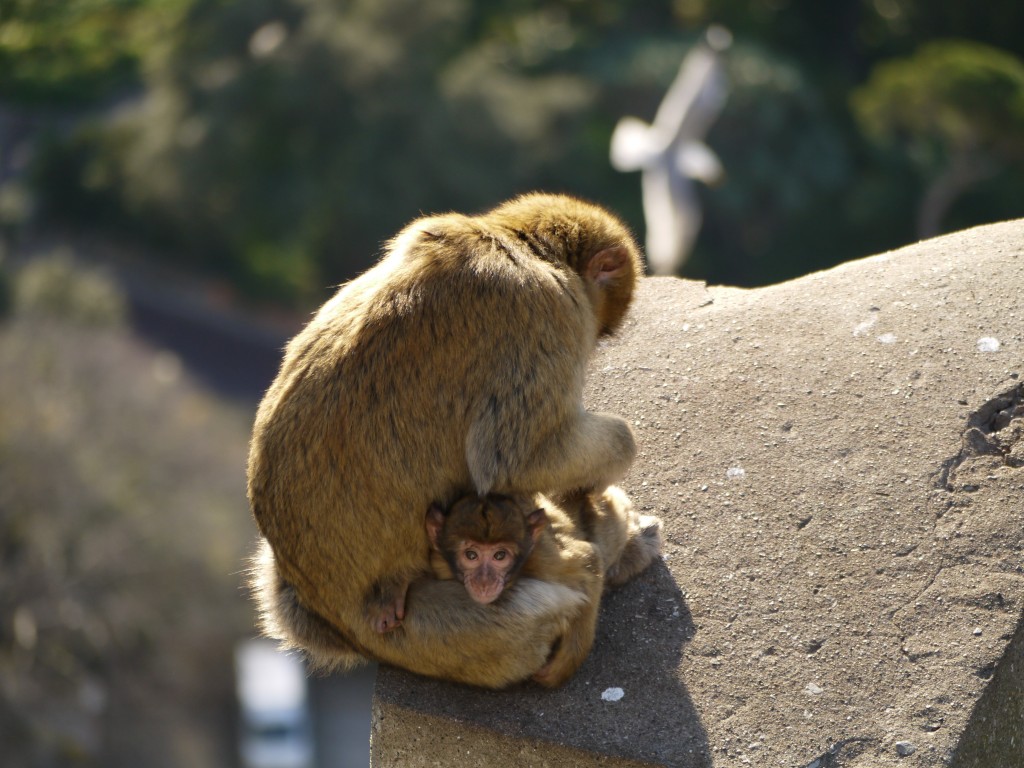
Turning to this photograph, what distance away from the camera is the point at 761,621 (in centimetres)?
353

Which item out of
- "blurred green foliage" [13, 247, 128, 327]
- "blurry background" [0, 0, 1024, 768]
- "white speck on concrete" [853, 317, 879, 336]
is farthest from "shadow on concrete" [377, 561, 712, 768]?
"blurred green foliage" [13, 247, 128, 327]

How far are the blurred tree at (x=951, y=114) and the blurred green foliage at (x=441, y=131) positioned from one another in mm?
3840

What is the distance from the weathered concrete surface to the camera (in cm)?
332

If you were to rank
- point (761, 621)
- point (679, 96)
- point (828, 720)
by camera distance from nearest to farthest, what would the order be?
point (828, 720), point (761, 621), point (679, 96)

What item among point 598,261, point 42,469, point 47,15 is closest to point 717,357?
point 598,261

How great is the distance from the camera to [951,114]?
1844cm

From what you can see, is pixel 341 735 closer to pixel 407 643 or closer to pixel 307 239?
pixel 307 239

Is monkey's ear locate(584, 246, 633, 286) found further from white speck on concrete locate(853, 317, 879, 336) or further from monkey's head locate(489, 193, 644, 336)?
white speck on concrete locate(853, 317, 879, 336)

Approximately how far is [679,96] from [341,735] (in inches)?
431

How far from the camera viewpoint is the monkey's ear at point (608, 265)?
146 inches

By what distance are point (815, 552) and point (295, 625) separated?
1406mm

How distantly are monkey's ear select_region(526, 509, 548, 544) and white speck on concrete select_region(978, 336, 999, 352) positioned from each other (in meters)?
1.49

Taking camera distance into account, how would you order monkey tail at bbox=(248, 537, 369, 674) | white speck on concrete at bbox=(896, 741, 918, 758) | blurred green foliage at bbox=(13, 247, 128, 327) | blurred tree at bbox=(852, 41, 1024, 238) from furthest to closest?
blurred green foliage at bbox=(13, 247, 128, 327)
blurred tree at bbox=(852, 41, 1024, 238)
monkey tail at bbox=(248, 537, 369, 674)
white speck on concrete at bbox=(896, 741, 918, 758)

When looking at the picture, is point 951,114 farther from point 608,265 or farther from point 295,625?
point 295,625
